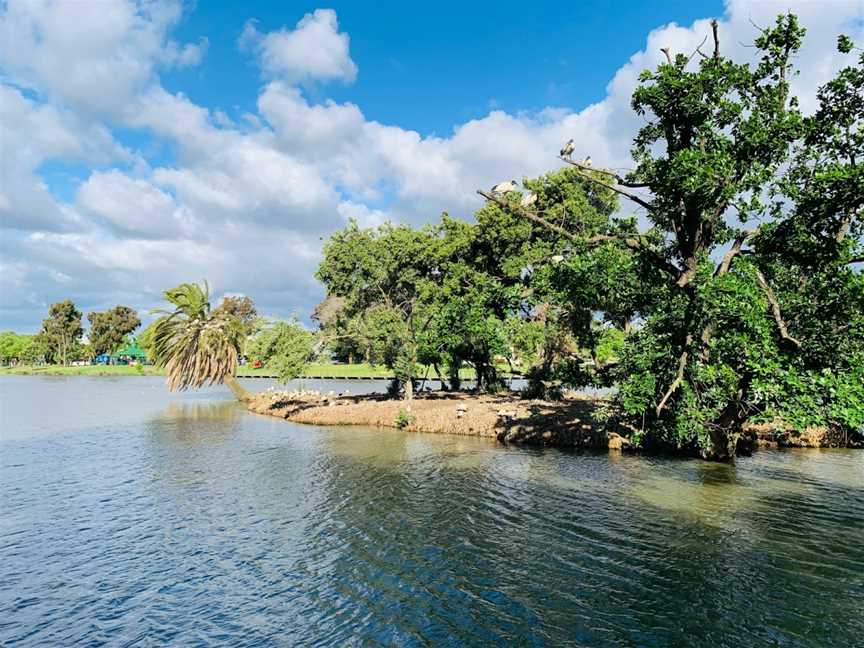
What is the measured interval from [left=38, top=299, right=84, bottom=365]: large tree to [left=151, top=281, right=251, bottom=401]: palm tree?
12238cm

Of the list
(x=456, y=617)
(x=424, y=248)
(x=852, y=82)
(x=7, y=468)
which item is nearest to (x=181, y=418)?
(x=7, y=468)

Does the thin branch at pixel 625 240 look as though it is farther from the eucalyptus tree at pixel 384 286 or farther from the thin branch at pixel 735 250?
the eucalyptus tree at pixel 384 286

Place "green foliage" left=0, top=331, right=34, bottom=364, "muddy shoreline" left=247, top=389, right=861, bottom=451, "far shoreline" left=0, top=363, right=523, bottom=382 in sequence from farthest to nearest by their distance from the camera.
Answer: "green foliage" left=0, top=331, right=34, bottom=364 < "far shoreline" left=0, top=363, right=523, bottom=382 < "muddy shoreline" left=247, top=389, right=861, bottom=451

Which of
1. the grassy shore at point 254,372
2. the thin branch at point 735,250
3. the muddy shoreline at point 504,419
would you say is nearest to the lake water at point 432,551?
the muddy shoreline at point 504,419

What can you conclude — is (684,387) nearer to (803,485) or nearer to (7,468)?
(803,485)

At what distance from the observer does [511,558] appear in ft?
46.3

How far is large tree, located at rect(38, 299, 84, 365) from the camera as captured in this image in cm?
15750

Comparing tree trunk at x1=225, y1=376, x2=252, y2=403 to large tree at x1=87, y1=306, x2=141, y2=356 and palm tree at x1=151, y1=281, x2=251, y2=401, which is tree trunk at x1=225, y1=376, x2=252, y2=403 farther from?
large tree at x1=87, y1=306, x2=141, y2=356

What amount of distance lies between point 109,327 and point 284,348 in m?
145

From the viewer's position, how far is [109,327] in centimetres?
16000

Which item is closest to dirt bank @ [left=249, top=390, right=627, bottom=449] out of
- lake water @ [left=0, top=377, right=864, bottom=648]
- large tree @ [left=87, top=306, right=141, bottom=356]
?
lake water @ [left=0, top=377, right=864, bottom=648]

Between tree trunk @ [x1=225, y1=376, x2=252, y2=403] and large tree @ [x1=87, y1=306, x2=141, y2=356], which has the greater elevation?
large tree @ [x1=87, y1=306, x2=141, y2=356]

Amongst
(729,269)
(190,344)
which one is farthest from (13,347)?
(729,269)

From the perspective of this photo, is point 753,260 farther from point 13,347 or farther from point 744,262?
point 13,347
